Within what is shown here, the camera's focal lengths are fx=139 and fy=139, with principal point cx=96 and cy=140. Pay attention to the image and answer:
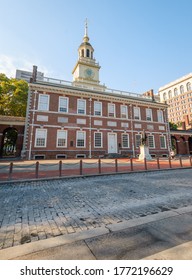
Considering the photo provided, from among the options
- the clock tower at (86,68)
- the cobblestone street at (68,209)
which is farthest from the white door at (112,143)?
the cobblestone street at (68,209)

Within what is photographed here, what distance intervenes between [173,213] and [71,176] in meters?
6.03

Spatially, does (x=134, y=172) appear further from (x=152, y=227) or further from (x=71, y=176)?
(x=152, y=227)

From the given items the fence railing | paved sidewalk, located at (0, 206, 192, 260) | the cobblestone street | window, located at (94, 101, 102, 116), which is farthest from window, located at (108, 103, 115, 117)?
paved sidewalk, located at (0, 206, 192, 260)

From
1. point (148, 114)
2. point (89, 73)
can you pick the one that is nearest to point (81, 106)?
point (148, 114)

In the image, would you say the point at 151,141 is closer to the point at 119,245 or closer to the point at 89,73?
the point at 89,73

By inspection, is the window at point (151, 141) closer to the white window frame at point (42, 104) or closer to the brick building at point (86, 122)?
the brick building at point (86, 122)

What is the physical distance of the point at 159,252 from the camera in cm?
215

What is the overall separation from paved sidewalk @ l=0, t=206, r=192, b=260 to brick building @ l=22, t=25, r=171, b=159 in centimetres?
1759

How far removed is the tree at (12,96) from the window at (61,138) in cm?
1156

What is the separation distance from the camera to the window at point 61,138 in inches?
791

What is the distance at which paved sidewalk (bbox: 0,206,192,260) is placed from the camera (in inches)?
82.5
